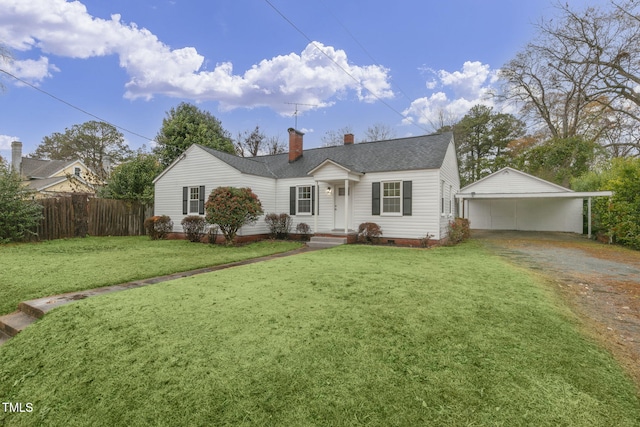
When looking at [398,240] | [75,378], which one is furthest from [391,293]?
[398,240]

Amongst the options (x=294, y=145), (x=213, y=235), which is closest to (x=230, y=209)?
(x=213, y=235)

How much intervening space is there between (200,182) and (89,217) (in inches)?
226

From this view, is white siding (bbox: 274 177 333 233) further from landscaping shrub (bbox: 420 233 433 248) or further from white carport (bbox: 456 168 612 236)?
white carport (bbox: 456 168 612 236)

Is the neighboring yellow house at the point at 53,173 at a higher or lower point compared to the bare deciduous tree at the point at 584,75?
lower

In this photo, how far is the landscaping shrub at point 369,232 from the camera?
39.5ft

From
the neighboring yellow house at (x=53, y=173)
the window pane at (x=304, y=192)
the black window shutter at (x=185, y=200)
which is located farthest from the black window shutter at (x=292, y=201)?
the neighboring yellow house at (x=53, y=173)

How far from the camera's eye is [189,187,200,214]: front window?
13750 millimetres

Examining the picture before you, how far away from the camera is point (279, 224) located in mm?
13844

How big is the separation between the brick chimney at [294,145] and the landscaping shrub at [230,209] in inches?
191

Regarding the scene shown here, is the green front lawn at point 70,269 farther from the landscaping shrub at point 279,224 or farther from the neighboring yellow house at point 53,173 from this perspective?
the neighboring yellow house at point 53,173

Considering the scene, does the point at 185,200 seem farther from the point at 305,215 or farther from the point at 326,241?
the point at 326,241

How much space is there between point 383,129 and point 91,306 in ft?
98.4

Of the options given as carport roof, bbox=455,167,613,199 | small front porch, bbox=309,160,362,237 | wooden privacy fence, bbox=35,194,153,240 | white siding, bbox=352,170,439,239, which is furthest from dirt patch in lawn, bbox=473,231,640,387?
wooden privacy fence, bbox=35,194,153,240

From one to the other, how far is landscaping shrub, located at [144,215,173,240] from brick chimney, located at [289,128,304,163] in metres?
6.79
